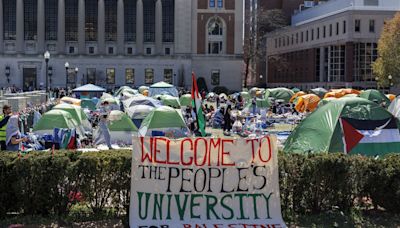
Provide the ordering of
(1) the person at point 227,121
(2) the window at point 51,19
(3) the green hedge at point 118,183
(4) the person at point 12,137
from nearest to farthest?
(3) the green hedge at point 118,183 < (4) the person at point 12,137 < (1) the person at point 227,121 < (2) the window at point 51,19

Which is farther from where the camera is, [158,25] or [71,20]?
[158,25]

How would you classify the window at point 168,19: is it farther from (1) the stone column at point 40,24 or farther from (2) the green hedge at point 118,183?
(2) the green hedge at point 118,183

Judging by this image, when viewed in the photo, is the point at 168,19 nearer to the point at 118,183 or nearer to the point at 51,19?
the point at 51,19

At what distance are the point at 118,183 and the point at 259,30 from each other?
96.5 meters

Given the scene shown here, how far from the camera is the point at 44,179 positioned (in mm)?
8781

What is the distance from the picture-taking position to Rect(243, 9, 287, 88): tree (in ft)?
307

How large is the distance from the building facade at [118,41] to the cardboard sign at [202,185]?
241 ft

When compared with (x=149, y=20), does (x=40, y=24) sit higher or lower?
lower

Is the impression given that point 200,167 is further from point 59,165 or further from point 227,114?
point 227,114

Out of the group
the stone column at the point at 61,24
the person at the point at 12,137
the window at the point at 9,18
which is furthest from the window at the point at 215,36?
the person at the point at 12,137

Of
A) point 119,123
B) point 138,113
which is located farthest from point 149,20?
point 119,123

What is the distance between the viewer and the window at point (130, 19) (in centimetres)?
8306

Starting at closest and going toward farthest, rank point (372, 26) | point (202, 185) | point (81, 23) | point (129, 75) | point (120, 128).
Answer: point (202, 185)
point (120, 128)
point (372, 26)
point (81, 23)
point (129, 75)

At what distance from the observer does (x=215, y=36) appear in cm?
8444
